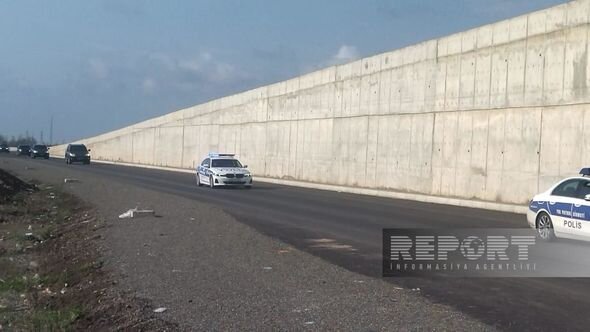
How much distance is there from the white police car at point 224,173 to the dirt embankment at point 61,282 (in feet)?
40.7

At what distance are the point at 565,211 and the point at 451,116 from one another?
15.8m

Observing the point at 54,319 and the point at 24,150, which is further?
the point at 24,150

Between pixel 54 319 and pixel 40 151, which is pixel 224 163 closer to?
pixel 54 319

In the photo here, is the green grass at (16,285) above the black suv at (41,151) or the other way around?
the other way around

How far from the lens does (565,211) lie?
14.7 m

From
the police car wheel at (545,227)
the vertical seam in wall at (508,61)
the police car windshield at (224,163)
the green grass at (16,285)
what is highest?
the vertical seam in wall at (508,61)

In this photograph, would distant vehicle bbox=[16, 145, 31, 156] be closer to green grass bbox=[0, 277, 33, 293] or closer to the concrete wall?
the concrete wall

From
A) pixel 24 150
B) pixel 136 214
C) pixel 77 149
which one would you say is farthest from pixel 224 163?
pixel 24 150

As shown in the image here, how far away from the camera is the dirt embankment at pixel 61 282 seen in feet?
28.8

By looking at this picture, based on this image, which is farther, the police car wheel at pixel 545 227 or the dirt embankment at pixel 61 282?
the police car wheel at pixel 545 227

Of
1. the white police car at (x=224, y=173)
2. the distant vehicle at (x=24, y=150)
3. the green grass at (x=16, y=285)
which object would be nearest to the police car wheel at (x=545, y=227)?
the green grass at (x=16, y=285)

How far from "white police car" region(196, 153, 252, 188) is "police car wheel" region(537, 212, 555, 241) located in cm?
2273

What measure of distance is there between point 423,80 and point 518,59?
6.70 meters

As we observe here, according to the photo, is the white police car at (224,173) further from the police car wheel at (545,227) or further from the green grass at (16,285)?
the green grass at (16,285)
